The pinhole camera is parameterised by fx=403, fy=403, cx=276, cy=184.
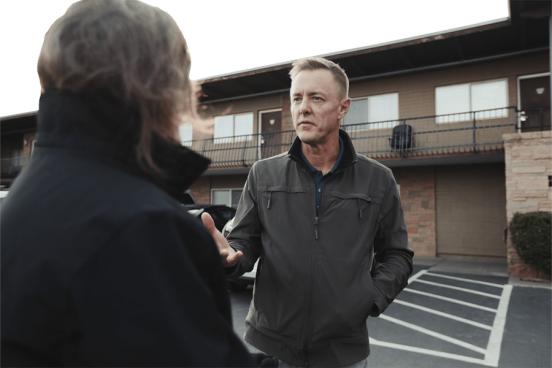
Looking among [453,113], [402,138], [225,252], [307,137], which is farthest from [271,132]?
[225,252]

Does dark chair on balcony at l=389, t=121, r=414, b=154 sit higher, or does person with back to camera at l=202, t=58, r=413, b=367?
dark chair on balcony at l=389, t=121, r=414, b=154

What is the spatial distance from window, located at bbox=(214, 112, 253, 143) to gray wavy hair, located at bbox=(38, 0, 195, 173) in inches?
591

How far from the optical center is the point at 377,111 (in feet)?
44.3

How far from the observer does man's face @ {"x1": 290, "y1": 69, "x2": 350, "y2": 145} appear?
206 centimetres

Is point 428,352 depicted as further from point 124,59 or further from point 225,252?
point 124,59

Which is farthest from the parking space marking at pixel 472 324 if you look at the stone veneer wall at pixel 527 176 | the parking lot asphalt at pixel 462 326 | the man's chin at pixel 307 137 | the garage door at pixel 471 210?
the garage door at pixel 471 210

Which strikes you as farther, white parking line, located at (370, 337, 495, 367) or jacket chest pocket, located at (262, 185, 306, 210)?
white parking line, located at (370, 337, 495, 367)

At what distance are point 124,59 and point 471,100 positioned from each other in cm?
1309

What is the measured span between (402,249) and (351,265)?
1.25 feet

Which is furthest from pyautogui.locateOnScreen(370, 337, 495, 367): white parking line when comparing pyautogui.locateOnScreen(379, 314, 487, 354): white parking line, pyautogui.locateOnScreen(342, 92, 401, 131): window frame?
pyautogui.locateOnScreen(342, 92, 401, 131): window frame

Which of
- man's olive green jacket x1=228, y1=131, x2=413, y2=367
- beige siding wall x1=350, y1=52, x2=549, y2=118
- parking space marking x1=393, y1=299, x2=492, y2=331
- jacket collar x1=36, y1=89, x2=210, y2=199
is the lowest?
parking space marking x1=393, y1=299, x2=492, y2=331

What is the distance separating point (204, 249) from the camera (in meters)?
0.77

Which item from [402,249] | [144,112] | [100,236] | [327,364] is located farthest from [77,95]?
[402,249]

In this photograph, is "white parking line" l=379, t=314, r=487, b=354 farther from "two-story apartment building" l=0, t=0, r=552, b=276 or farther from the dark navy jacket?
"two-story apartment building" l=0, t=0, r=552, b=276
